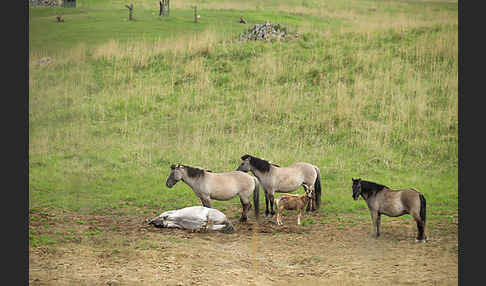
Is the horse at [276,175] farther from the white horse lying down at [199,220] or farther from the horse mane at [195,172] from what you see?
Result: the white horse lying down at [199,220]

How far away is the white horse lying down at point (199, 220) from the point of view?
14016 millimetres

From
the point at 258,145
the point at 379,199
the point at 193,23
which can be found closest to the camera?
the point at 379,199

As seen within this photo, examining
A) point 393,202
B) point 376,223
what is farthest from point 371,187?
point 376,223

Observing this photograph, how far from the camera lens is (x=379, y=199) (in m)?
13.4

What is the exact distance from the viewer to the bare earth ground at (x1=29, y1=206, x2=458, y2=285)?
1169cm

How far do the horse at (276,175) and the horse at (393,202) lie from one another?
1.87m

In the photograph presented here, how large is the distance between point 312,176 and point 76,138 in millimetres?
11077

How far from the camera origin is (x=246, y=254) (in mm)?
12766

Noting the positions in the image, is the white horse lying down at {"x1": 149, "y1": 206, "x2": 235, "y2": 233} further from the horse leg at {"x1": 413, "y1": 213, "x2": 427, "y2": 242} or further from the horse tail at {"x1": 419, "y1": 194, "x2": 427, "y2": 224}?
the horse tail at {"x1": 419, "y1": 194, "x2": 427, "y2": 224}

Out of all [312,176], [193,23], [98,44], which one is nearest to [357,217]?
[312,176]

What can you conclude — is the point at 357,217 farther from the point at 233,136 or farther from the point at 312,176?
the point at 233,136

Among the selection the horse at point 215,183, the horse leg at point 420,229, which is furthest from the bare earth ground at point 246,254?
the horse at point 215,183

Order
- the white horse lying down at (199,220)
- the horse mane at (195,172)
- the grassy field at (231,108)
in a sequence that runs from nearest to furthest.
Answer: the white horse lying down at (199,220), the horse mane at (195,172), the grassy field at (231,108)

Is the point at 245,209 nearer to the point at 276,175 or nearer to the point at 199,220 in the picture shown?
the point at 276,175
